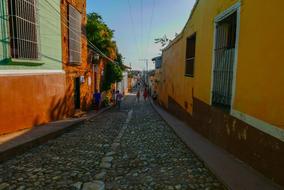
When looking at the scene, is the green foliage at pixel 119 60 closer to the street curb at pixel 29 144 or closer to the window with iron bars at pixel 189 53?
the window with iron bars at pixel 189 53

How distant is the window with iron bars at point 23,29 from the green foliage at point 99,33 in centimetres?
1072

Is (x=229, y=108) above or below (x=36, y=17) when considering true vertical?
below

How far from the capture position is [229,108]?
602 cm

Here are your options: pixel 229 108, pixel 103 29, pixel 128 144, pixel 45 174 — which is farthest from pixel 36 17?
pixel 103 29

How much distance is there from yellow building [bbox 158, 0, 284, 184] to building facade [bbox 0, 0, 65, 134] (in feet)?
18.8

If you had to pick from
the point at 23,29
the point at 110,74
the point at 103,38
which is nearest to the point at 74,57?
the point at 23,29

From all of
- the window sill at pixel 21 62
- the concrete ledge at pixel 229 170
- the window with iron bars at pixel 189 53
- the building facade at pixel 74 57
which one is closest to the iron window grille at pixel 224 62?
the concrete ledge at pixel 229 170

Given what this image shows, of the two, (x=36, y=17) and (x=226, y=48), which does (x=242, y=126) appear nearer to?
(x=226, y=48)

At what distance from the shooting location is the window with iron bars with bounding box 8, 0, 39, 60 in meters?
7.54

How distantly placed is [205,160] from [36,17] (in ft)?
24.2

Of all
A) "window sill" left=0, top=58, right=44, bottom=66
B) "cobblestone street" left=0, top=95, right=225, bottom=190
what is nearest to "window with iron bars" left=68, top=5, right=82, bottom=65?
"window sill" left=0, top=58, right=44, bottom=66

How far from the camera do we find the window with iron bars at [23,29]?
7.54 m

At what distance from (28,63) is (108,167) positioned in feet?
16.6

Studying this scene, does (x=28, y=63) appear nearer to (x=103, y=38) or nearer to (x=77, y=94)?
(x=77, y=94)
